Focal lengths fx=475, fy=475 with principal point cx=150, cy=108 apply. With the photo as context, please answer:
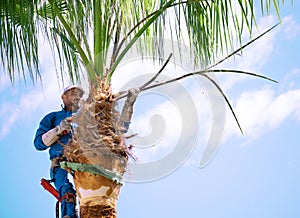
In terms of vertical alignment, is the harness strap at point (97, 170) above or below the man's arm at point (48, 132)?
below

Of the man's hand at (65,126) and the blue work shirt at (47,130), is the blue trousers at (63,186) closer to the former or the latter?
the blue work shirt at (47,130)

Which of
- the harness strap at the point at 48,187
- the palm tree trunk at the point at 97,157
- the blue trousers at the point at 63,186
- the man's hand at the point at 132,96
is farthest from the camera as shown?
the harness strap at the point at 48,187

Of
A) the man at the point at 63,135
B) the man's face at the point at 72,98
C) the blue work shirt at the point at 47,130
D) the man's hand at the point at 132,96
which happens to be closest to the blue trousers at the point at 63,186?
the man at the point at 63,135

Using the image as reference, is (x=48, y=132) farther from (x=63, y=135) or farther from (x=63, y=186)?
(x=63, y=186)

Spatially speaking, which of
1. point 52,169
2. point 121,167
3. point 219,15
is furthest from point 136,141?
point 219,15

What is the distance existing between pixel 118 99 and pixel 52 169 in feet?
2.11

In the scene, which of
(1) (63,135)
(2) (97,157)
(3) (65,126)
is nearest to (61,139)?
(1) (63,135)

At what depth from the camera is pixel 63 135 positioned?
2883 mm

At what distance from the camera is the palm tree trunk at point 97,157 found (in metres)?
2.55

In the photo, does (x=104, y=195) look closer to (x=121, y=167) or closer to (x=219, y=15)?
(x=121, y=167)

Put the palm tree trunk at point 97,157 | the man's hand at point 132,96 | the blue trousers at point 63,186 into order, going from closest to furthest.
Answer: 1. the palm tree trunk at point 97,157
2. the man's hand at point 132,96
3. the blue trousers at point 63,186

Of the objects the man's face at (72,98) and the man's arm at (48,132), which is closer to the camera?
the man's arm at (48,132)

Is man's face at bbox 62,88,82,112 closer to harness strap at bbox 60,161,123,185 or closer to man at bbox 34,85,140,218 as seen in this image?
man at bbox 34,85,140,218

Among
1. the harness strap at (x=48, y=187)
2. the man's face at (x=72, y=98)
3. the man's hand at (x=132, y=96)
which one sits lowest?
the harness strap at (x=48, y=187)
